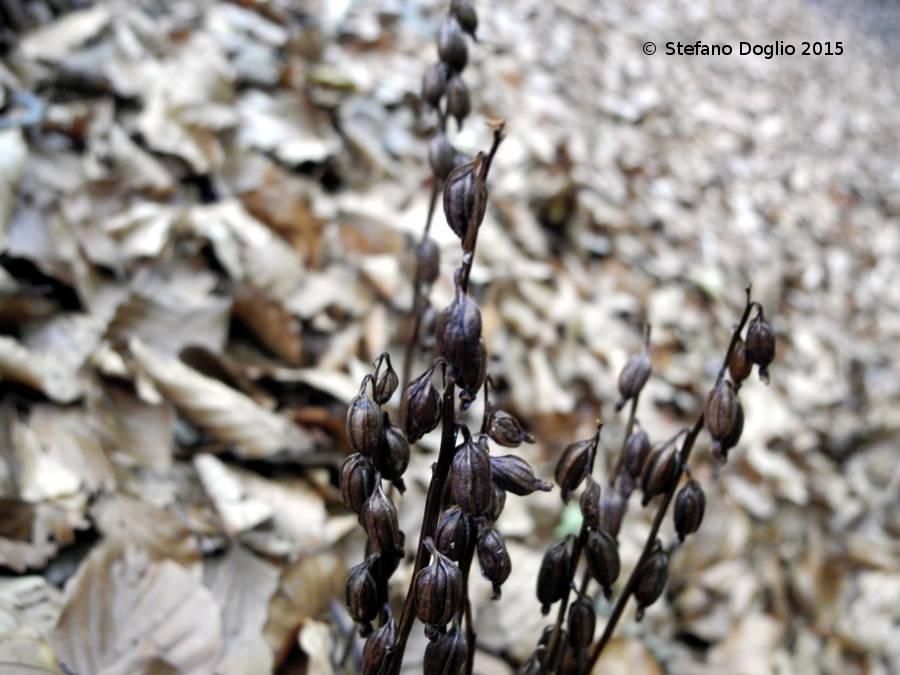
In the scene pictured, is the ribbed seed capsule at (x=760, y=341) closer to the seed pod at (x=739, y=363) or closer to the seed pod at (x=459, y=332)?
the seed pod at (x=739, y=363)

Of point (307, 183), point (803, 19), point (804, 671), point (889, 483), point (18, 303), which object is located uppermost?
point (803, 19)

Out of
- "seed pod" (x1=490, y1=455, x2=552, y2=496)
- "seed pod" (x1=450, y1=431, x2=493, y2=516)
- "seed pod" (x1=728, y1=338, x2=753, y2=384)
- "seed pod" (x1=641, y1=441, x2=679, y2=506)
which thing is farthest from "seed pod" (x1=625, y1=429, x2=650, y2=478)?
"seed pod" (x1=450, y1=431, x2=493, y2=516)

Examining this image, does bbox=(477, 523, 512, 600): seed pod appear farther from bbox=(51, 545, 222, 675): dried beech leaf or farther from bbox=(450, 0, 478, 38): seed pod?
bbox=(450, 0, 478, 38): seed pod

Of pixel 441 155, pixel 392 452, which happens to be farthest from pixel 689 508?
pixel 441 155

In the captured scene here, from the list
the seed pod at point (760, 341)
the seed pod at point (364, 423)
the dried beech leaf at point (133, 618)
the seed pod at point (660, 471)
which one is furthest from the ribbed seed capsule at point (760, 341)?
the dried beech leaf at point (133, 618)

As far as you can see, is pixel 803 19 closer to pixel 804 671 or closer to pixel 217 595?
pixel 804 671

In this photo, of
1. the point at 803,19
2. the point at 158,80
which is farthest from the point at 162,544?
the point at 803,19

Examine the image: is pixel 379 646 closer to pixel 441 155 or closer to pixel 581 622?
pixel 581 622
